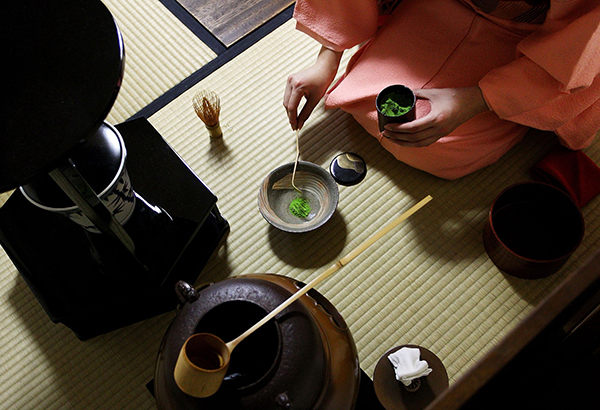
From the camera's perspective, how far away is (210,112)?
67.3 inches

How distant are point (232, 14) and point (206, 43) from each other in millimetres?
188

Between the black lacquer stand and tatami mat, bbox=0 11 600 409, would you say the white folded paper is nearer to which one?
tatami mat, bbox=0 11 600 409

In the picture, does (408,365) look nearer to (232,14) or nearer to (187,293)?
(187,293)

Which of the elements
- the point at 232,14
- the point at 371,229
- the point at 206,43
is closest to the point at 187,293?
the point at 371,229

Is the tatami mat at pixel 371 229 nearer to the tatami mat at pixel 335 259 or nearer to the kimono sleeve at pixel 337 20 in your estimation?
the tatami mat at pixel 335 259

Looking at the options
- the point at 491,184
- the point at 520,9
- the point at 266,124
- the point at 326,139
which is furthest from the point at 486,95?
the point at 266,124

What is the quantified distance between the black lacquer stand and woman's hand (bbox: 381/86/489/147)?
630 millimetres

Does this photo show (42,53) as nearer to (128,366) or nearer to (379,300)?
(128,366)

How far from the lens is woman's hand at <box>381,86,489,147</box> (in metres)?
1.44

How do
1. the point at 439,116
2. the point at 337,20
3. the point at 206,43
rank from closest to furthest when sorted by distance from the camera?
the point at 439,116, the point at 337,20, the point at 206,43

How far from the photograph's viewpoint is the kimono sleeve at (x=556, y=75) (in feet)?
4.21

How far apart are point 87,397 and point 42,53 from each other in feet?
3.57

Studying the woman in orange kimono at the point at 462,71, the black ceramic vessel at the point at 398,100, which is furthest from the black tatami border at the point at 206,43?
the black ceramic vessel at the point at 398,100

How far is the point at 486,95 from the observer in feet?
4.74
